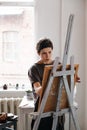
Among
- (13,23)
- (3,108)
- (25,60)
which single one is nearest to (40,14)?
(13,23)

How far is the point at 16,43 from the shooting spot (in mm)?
3785

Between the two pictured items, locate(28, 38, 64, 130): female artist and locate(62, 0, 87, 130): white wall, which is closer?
locate(28, 38, 64, 130): female artist

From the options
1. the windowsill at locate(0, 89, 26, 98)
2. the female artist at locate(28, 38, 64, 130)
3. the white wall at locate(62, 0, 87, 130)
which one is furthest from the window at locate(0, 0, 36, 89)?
the female artist at locate(28, 38, 64, 130)

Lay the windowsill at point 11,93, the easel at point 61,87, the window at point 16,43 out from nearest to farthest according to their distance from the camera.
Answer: the easel at point 61,87 < the windowsill at point 11,93 < the window at point 16,43

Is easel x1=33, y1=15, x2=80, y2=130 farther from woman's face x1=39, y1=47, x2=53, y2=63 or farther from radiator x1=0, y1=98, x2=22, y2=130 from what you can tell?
radiator x1=0, y1=98, x2=22, y2=130

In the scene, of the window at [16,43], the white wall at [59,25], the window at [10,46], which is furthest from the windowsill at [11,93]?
the white wall at [59,25]

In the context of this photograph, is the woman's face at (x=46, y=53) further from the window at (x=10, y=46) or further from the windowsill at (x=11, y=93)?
the window at (x=10, y=46)

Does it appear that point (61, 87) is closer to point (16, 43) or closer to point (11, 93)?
point (11, 93)

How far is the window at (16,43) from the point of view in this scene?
12.3ft

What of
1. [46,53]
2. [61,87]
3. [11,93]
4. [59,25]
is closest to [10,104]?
[11,93]

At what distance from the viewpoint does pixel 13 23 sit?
147 inches

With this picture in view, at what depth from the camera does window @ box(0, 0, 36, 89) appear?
373 cm

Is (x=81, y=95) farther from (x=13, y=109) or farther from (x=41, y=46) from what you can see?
(x=41, y=46)

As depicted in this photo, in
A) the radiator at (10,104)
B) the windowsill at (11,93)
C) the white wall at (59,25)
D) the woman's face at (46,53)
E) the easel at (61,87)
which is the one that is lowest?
the radiator at (10,104)
